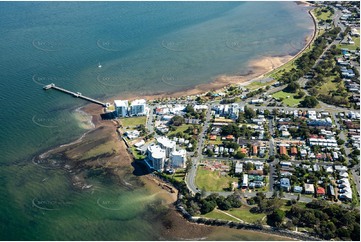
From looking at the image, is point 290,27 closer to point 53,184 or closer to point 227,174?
point 227,174

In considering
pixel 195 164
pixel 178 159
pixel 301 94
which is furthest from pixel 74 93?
pixel 301 94

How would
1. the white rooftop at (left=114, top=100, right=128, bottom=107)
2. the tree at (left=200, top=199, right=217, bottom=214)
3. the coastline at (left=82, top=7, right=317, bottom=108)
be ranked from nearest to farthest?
the tree at (left=200, top=199, right=217, bottom=214)
the white rooftop at (left=114, top=100, right=128, bottom=107)
the coastline at (left=82, top=7, right=317, bottom=108)

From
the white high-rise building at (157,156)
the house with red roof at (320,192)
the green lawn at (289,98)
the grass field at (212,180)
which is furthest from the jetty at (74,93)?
the house with red roof at (320,192)

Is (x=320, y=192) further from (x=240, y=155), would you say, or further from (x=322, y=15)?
(x=322, y=15)

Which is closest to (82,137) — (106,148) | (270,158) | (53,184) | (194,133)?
(106,148)

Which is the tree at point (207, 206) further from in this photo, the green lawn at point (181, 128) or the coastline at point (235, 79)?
the coastline at point (235, 79)

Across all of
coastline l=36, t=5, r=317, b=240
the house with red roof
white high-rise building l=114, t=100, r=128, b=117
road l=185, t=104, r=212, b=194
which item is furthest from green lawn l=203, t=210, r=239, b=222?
white high-rise building l=114, t=100, r=128, b=117

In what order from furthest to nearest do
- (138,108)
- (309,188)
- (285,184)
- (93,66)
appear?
(93,66), (138,108), (285,184), (309,188)

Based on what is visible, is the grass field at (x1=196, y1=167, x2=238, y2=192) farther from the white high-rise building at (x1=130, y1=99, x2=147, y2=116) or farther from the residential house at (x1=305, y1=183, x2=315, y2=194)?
the white high-rise building at (x1=130, y1=99, x2=147, y2=116)
